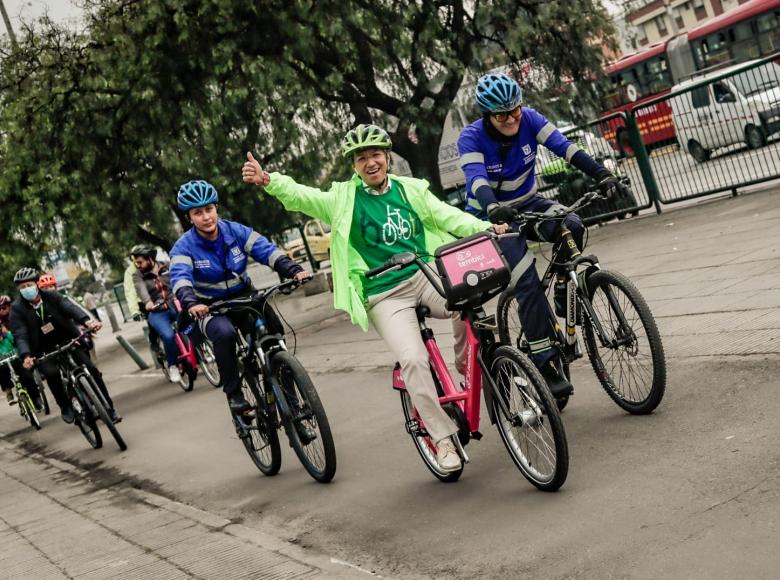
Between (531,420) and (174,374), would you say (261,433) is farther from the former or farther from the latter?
(174,374)

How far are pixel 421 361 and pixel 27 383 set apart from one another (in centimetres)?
1097

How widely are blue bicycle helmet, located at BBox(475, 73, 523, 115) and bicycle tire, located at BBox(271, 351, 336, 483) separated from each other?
186 cm

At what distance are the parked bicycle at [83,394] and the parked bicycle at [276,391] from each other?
3006 mm

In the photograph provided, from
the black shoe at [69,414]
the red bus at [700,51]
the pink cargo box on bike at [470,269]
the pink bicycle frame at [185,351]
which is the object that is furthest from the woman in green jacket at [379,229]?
the red bus at [700,51]

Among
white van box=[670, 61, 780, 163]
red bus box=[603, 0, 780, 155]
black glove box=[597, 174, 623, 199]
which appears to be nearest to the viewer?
black glove box=[597, 174, 623, 199]

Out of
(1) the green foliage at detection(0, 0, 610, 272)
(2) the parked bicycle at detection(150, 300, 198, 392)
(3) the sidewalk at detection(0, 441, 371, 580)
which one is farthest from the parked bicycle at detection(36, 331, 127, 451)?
(1) the green foliage at detection(0, 0, 610, 272)

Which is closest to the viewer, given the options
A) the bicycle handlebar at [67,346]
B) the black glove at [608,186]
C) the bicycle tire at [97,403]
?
the black glove at [608,186]

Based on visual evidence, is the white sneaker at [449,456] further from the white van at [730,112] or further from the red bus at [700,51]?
the red bus at [700,51]

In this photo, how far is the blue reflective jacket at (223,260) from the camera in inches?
289

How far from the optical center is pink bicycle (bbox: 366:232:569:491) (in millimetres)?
5340

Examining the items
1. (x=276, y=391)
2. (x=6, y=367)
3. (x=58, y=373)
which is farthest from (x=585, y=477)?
(x=6, y=367)

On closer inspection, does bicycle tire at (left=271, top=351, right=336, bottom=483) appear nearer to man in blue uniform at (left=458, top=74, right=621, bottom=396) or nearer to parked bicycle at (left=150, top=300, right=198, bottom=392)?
man in blue uniform at (left=458, top=74, right=621, bottom=396)

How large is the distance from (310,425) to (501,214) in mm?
1939

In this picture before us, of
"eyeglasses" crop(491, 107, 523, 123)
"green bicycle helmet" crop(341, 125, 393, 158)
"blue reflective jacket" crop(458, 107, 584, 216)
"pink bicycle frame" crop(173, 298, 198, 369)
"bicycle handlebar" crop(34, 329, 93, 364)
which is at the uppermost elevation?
"green bicycle helmet" crop(341, 125, 393, 158)
